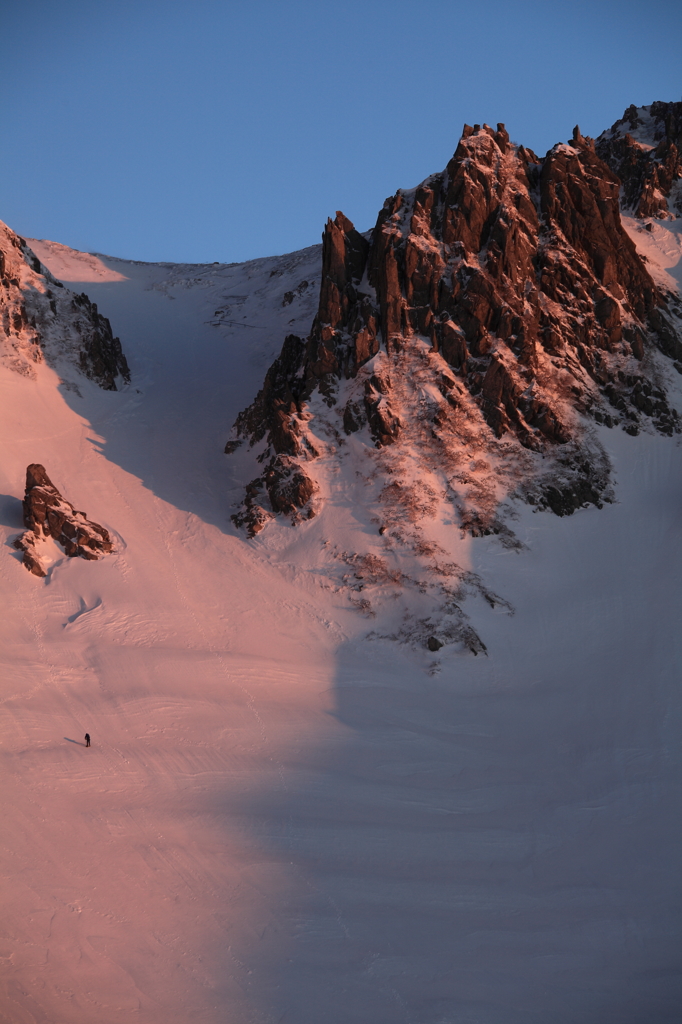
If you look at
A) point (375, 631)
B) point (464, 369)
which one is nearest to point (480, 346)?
point (464, 369)

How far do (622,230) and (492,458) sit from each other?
18536mm

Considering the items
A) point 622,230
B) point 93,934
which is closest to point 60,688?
point 93,934

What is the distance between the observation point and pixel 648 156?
51562mm

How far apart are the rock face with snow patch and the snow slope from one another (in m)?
2.47

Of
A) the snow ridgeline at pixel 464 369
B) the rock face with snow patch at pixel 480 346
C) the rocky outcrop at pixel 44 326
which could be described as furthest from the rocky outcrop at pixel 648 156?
the rocky outcrop at pixel 44 326

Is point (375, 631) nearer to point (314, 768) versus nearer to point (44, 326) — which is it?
point (314, 768)

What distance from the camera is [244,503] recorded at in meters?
37.4

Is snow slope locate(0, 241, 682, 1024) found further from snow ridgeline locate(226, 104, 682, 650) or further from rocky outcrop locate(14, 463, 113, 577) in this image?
snow ridgeline locate(226, 104, 682, 650)

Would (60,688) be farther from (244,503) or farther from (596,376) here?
(596,376)

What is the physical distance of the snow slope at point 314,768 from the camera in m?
16.5

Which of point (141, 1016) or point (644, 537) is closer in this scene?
point (141, 1016)

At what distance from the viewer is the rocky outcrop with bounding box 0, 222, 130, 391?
43.5 m

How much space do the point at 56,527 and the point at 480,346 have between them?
23.2 m

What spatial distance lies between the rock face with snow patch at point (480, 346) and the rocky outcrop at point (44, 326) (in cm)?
1159
